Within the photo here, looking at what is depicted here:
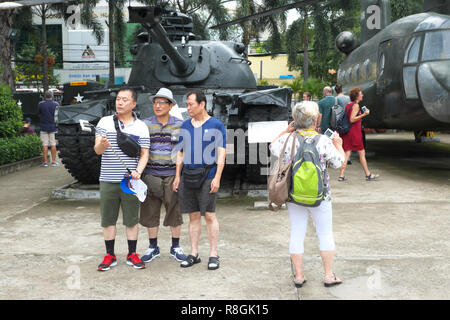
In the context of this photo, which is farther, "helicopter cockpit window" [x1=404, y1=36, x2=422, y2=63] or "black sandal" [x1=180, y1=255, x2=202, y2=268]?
"helicopter cockpit window" [x1=404, y1=36, x2=422, y2=63]

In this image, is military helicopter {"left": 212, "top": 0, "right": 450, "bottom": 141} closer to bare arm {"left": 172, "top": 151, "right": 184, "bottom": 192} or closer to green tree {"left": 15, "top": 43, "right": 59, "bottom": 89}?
bare arm {"left": 172, "top": 151, "right": 184, "bottom": 192}

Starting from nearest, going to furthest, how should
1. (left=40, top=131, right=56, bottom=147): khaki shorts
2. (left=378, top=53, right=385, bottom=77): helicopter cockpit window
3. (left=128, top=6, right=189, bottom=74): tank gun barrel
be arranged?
(left=128, top=6, right=189, bottom=74): tank gun barrel → (left=378, top=53, right=385, bottom=77): helicopter cockpit window → (left=40, top=131, right=56, bottom=147): khaki shorts

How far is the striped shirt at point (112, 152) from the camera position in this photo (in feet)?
15.1

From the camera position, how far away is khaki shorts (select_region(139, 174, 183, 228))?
4789 millimetres

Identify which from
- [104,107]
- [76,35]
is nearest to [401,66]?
[104,107]

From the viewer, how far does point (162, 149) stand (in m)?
4.80

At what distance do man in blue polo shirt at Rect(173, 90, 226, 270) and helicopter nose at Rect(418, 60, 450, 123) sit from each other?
614 cm

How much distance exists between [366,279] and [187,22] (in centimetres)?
710

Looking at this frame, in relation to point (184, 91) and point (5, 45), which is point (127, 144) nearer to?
point (184, 91)

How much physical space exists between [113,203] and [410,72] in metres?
7.24

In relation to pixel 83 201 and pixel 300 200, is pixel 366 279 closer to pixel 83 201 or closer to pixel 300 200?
pixel 300 200

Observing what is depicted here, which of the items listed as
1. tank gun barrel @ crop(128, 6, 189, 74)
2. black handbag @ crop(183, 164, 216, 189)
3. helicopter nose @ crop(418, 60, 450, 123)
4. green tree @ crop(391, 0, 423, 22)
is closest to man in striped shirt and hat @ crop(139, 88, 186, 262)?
black handbag @ crop(183, 164, 216, 189)

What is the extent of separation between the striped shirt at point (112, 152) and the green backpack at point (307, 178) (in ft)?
4.70

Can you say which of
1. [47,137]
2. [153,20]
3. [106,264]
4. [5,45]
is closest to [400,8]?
[5,45]
